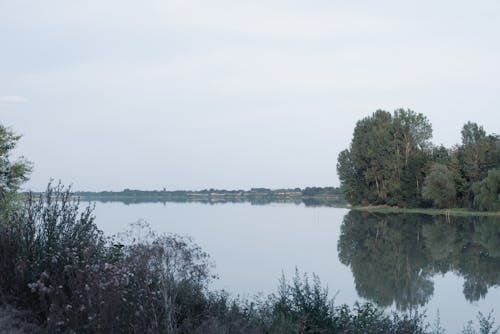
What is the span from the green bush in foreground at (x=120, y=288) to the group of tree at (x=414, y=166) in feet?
172

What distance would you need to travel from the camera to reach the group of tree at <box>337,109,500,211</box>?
61.6 meters

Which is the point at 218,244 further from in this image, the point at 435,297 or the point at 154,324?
the point at 154,324

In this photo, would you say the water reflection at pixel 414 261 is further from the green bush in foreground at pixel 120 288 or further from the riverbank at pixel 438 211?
the riverbank at pixel 438 211

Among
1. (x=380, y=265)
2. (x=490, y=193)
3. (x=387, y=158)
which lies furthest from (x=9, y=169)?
(x=387, y=158)

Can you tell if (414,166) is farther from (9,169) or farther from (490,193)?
(9,169)

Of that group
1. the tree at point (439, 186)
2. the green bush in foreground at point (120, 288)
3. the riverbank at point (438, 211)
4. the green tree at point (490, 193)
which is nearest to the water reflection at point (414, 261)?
the green bush in foreground at point (120, 288)

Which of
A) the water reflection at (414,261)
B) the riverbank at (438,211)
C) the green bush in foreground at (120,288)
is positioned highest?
the green bush in foreground at (120,288)

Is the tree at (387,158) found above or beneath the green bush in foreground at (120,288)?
above

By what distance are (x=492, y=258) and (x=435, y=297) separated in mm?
9212

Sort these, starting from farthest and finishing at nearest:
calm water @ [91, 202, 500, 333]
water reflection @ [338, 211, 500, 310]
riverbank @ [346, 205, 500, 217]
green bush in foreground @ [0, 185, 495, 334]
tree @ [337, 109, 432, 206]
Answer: tree @ [337, 109, 432, 206] < riverbank @ [346, 205, 500, 217] < water reflection @ [338, 211, 500, 310] < calm water @ [91, 202, 500, 333] < green bush in foreground @ [0, 185, 495, 334]

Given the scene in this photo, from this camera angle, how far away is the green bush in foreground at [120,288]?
6266mm

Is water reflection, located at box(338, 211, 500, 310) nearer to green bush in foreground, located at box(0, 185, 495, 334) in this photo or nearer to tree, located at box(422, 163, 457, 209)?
green bush in foreground, located at box(0, 185, 495, 334)

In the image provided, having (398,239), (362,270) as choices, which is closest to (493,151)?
(398,239)

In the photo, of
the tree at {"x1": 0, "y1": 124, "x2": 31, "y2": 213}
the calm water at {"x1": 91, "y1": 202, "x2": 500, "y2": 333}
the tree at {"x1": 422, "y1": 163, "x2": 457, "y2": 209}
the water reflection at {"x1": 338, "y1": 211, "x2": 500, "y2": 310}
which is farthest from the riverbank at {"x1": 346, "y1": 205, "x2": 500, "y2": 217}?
the tree at {"x1": 0, "y1": 124, "x2": 31, "y2": 213}
